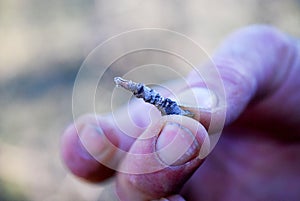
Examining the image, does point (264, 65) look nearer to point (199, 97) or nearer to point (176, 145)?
point (199, 97)

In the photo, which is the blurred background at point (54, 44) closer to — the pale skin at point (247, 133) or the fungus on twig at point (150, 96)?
the pale skin at point (247, 133)

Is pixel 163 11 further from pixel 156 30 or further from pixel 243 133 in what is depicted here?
pixel 243 133

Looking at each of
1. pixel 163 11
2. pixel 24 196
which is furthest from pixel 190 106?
pixel 163 11

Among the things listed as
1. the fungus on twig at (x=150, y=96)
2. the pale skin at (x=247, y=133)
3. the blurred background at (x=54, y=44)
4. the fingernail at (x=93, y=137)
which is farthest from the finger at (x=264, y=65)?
the blurred background at (x=54, y=44)

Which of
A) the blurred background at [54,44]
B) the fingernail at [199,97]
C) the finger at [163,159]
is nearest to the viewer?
the finger at [163,159]

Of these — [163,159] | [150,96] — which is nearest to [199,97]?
[163,159]
